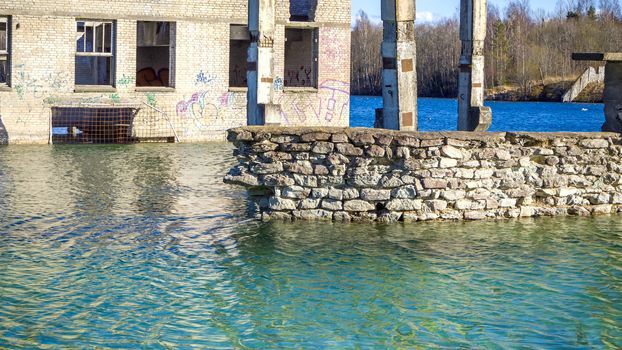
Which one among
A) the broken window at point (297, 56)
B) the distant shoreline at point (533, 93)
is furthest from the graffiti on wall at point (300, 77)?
the distant shoreline at point (533, 93)

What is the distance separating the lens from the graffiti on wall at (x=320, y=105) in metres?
27.1

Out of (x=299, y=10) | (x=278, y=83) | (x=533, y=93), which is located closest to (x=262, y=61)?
(x=278, y=83)

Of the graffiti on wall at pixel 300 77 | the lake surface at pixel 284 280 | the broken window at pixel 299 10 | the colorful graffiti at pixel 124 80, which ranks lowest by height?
the lake surface at pixel 284 280

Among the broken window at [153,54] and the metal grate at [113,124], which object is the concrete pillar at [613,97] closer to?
the metal grate at [113,124]

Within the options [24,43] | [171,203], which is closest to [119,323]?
[171,203]

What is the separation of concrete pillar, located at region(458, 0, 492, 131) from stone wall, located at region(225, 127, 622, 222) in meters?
3.09

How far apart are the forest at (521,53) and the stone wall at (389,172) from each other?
90.5m

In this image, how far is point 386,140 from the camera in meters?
12.4

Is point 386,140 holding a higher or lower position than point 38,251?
higher

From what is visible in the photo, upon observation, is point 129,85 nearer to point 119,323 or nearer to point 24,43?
point 24,43

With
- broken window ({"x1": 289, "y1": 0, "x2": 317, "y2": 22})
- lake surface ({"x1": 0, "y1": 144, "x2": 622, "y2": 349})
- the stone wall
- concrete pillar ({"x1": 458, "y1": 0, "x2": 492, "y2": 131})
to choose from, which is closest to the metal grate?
broken window ({"x1": 289, "y1": 0, "x2": 317, "y2": 22})

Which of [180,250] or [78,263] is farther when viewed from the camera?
[180,250]

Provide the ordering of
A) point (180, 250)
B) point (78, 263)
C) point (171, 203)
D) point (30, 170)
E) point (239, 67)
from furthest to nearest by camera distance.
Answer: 1. point (239, 67)
2. point (30, 170)
3. point (171, 203)
4. point (180, 250)
5. point (78, 263)

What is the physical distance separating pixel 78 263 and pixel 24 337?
2.62m
